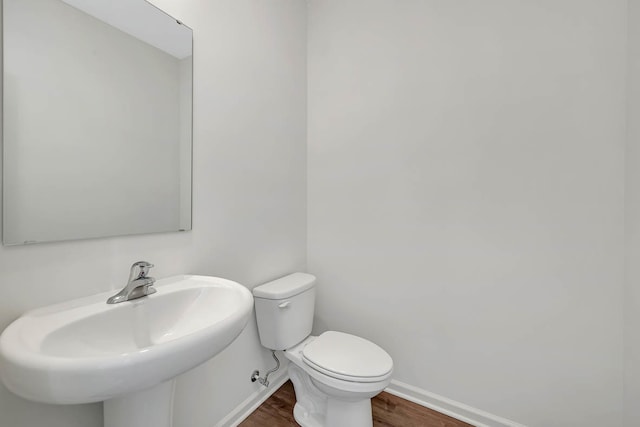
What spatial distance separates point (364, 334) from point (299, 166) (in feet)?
3.77

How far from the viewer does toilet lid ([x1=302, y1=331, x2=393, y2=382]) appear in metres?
1.12

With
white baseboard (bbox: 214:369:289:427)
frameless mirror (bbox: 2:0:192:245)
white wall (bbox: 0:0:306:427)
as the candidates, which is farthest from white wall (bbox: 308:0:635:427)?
frameless mirror (bbox: 2:0:192:245)

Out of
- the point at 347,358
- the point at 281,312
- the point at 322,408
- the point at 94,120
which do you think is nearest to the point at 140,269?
the point at 94,120

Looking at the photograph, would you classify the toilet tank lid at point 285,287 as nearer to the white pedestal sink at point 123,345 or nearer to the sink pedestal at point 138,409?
the white pedestal sink at point 123,345

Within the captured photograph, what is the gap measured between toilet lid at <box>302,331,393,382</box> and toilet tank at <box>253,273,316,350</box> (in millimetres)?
151

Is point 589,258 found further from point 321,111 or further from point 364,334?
point 321,111

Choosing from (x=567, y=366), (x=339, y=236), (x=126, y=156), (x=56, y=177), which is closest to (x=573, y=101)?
(x=567, y=366)

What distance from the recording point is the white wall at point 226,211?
770 mm

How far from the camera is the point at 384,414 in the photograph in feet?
4.70

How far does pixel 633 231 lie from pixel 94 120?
1.99 metres

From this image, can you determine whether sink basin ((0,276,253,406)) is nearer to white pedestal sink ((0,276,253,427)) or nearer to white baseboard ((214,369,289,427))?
white pedestal sink ((0,276,253,427))

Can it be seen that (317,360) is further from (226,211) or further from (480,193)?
(480,193)

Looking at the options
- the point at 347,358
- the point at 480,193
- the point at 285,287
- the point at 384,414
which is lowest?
the point at 384,414

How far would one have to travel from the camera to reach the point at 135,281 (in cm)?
85
